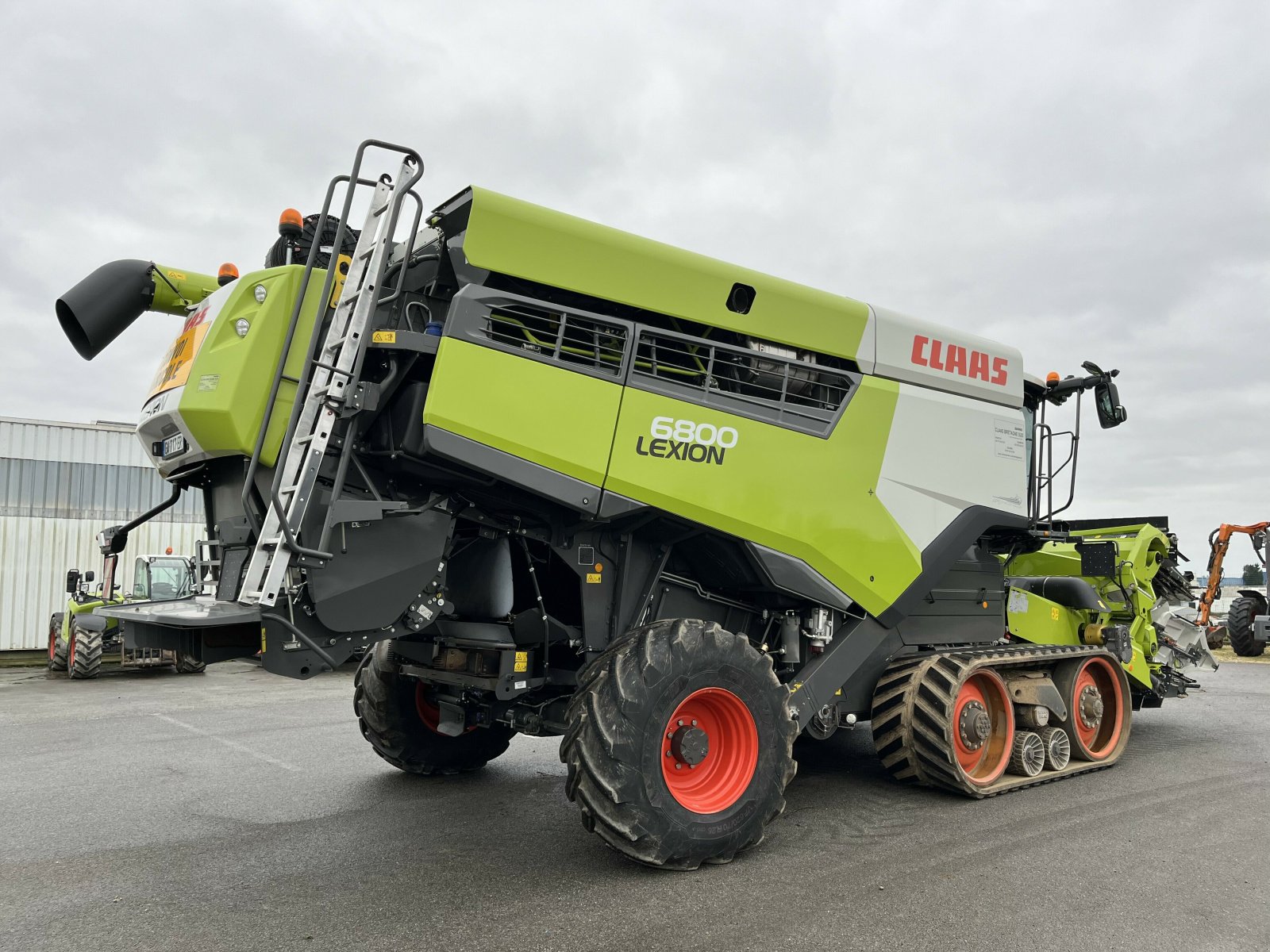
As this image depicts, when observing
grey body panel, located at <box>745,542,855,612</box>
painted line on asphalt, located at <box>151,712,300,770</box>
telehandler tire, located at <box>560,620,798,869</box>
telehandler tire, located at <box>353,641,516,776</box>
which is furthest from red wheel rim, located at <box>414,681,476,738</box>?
grey body panel, located at <box>745,542,855,612</box>

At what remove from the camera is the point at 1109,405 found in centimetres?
708

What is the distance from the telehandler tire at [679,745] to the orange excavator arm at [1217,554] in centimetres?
1745

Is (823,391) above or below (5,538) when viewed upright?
above

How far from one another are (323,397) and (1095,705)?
618cm

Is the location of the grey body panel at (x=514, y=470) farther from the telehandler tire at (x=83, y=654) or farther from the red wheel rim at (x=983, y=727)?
the telehandler tire at (x=83, y=654)

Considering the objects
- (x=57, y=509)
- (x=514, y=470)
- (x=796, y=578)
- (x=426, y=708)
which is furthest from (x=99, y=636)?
(x=796, y=578)

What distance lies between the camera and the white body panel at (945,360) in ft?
18.6

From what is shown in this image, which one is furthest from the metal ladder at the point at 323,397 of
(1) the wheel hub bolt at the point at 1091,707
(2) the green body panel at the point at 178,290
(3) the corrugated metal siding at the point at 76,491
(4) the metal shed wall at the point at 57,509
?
(3) the corrugated metal siding at the point at 76,491

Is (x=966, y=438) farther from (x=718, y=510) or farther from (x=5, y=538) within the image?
(x=5, y=538)

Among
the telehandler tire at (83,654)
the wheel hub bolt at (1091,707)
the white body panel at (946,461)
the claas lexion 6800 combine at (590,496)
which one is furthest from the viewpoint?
the telehandler tire at (83,654)

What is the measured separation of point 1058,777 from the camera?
653cm

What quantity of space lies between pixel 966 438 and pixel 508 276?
341cm

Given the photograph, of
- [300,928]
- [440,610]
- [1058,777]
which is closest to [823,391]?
[440,610]

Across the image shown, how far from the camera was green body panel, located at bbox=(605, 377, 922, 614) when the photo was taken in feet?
15.1
